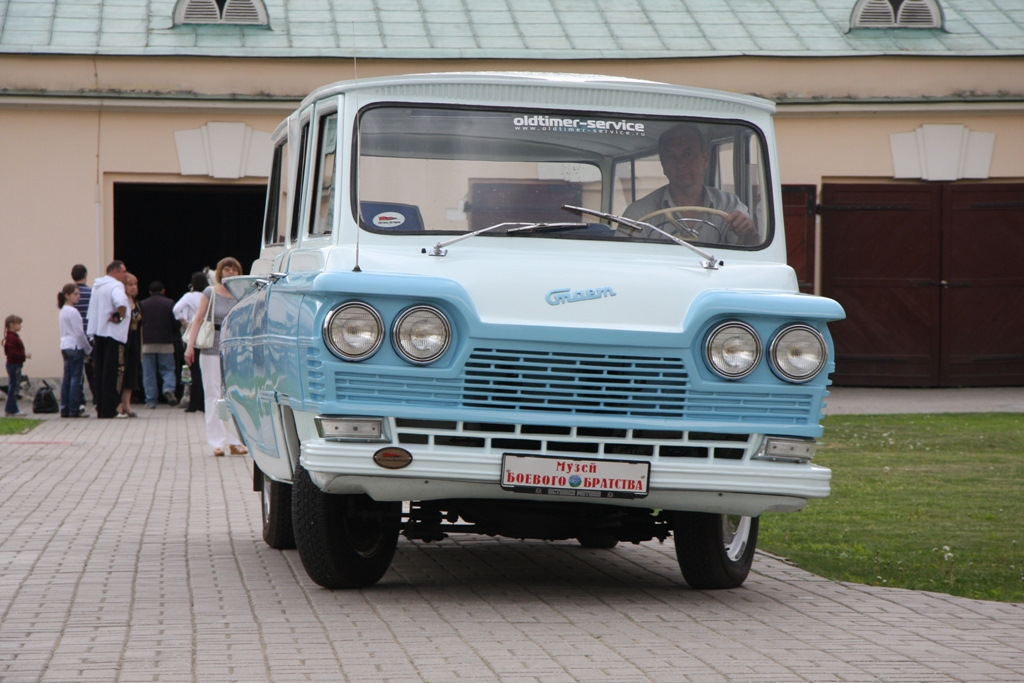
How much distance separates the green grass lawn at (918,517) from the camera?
7.64m

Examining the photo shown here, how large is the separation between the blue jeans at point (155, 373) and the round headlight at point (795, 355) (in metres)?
15.4

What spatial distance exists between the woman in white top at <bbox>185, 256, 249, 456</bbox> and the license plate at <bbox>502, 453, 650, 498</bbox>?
293 inches

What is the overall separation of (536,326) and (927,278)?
1636 centimetres

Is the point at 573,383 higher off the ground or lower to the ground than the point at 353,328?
lower

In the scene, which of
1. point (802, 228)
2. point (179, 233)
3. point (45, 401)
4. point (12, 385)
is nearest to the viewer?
point (12, 385)

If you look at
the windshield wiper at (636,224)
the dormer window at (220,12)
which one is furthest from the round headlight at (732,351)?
the dormer window at (220,12)

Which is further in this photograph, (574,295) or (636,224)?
(636,224)

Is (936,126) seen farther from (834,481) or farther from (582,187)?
(582,187)

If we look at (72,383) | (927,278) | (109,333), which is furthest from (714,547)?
(927,278)

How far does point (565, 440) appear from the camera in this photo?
242 inches

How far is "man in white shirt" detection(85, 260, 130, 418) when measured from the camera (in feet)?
60.5

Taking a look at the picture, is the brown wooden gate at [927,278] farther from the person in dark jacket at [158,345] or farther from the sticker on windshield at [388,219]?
the sticker on windshield at [388,219]

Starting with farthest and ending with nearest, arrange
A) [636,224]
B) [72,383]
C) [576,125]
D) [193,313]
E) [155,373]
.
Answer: [155,373]
[193,313]
[72,383]
[576,125]
[636,224]

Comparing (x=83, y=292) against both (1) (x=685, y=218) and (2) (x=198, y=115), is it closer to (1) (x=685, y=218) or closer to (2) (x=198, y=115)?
(2) (x=198, y=115)
